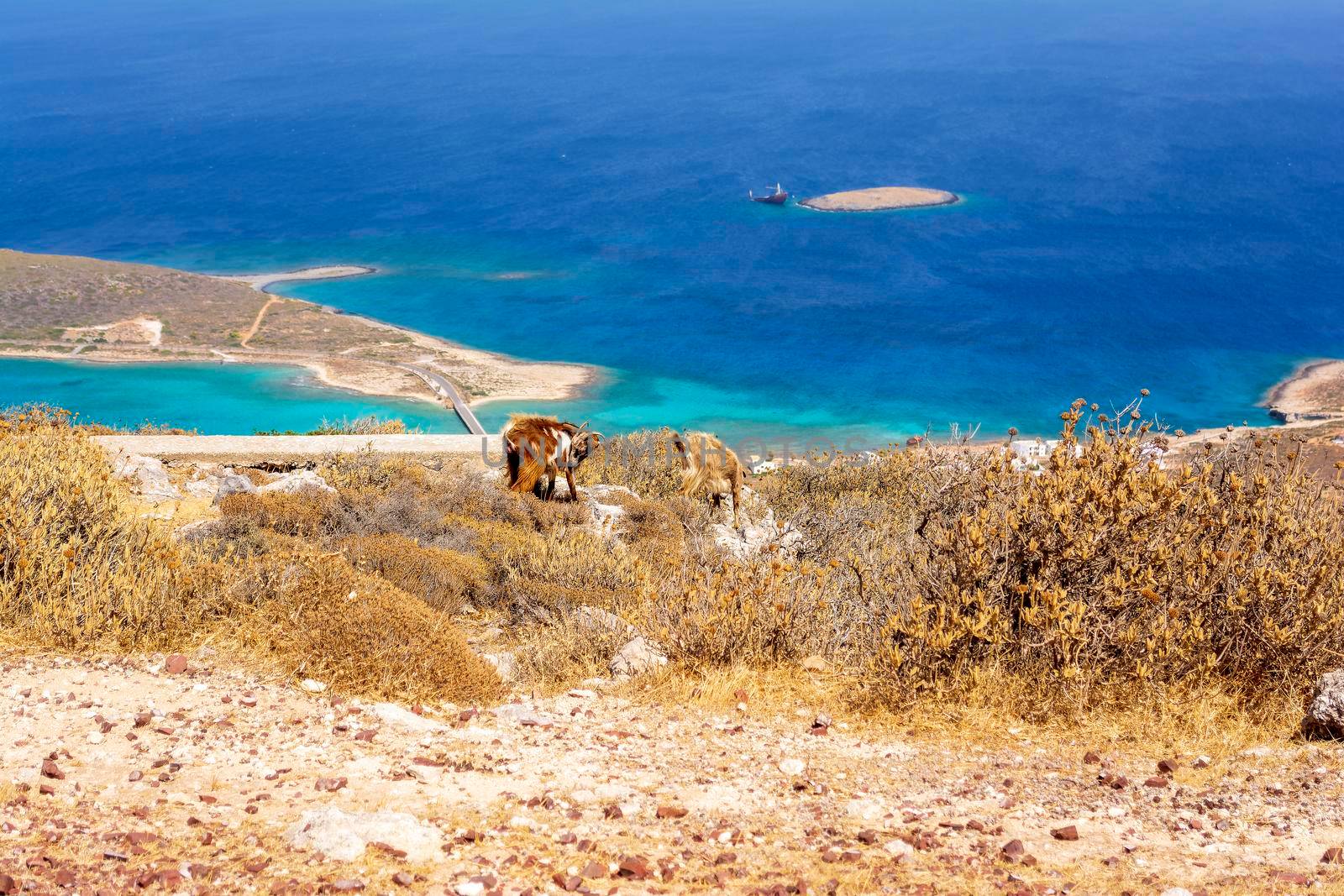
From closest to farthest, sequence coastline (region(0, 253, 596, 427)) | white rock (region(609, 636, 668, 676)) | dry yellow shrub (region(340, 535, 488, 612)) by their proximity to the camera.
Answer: white rock (region(609, 636, 668, 676)) → dry yellow shrub (region(340, 535, 488, 612)) → coastline (region(0, 253, 596, 427))

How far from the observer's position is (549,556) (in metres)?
8.51

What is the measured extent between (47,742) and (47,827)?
2.79 feet

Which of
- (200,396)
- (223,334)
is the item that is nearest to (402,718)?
(200,396)

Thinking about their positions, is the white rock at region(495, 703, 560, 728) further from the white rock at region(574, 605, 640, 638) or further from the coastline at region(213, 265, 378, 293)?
the coastline at region(213, 265, 378, 293)

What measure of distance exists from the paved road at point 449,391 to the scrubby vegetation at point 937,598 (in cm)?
3093

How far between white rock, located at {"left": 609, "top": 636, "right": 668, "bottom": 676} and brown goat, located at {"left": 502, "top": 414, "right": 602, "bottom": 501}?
→ 15.4 feet

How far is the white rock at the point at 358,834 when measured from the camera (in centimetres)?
402

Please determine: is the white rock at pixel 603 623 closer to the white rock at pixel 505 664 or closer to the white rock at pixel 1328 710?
the white rock at pixel 505 664

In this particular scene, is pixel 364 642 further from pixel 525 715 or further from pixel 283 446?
pixel 283 446

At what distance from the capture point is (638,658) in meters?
6.43

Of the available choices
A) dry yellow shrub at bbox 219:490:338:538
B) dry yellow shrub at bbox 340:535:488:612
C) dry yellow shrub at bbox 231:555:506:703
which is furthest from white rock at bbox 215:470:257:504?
dry yellow shrub at bbox 231:555:506:703

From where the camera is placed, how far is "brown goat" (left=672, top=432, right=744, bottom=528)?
11211 mm

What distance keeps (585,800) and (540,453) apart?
671 centimetres

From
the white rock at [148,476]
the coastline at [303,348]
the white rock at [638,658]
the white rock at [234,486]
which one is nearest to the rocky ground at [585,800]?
the white rock at [638,658]
